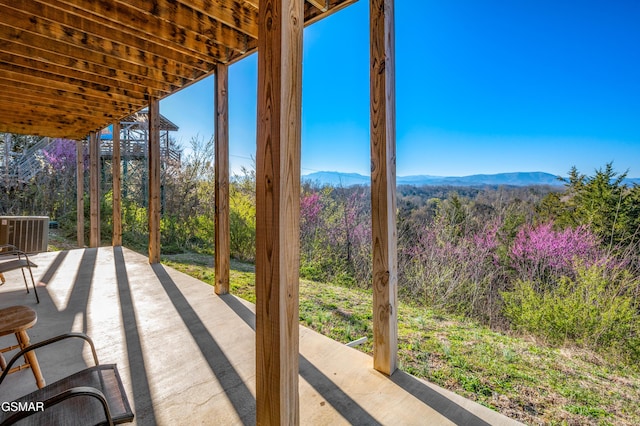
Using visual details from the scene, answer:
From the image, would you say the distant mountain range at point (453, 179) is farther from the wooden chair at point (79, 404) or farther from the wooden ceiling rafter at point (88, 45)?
the wooden chair at point (79, 404)

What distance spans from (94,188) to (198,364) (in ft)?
20.4

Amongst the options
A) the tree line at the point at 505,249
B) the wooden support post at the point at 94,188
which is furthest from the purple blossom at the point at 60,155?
the tree line at the point at 505,249

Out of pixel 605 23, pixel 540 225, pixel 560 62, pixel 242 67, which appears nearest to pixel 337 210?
pixel 540 225

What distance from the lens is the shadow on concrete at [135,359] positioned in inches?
63.6

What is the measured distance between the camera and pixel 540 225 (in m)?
4.38

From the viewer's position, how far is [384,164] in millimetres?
1824

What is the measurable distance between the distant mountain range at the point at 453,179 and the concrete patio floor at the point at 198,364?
305cm

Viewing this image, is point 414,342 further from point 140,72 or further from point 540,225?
point 140,72

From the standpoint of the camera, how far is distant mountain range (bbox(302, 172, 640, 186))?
15.6 feet

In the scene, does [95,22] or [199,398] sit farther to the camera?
[95,22]

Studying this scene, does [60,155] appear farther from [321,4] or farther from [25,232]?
[321,4]

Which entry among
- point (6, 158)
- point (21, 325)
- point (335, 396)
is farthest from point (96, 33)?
point (6, 158)

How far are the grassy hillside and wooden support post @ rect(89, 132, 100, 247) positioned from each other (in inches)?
225

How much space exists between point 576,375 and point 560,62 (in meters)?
4.35
